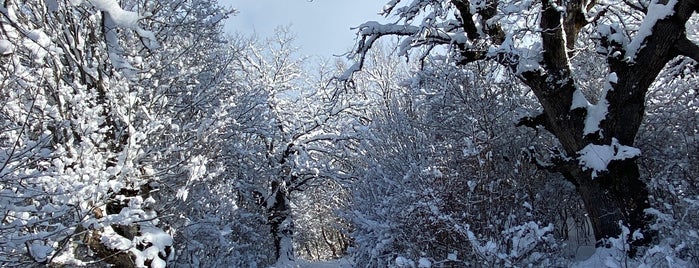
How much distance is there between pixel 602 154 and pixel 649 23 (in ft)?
5.65

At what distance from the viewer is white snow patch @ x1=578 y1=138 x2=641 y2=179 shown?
580cm

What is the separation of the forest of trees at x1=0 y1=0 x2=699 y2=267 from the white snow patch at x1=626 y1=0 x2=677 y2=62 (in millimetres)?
18

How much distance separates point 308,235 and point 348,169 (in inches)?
549

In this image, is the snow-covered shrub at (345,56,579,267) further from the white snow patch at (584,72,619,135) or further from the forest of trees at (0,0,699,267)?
the white snow patch at (584,72,619,135)

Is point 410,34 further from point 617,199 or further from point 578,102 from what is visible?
point 617,199

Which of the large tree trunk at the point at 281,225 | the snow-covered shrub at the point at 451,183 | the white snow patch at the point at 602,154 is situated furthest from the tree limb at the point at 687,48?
the large tree trunk at the point at 281,225

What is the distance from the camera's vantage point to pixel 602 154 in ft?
19.5

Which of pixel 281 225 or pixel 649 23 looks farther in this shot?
pixel 281 225

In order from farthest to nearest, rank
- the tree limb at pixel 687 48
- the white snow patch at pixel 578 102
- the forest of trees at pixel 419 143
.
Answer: the white snow patch at pixel 578 102, the tree limb at pixel 687 48, the forest of trees at pixel 419 143

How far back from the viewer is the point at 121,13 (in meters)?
1.80

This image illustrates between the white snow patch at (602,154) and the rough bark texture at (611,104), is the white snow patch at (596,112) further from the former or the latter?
the white snow patch at (602,154)

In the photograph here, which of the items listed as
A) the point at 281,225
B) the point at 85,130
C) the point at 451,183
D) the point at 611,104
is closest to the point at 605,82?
the point at 611,104

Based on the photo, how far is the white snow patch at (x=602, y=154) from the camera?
19.0ft

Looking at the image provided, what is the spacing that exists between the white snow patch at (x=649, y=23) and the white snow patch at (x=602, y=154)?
3.61 feet
